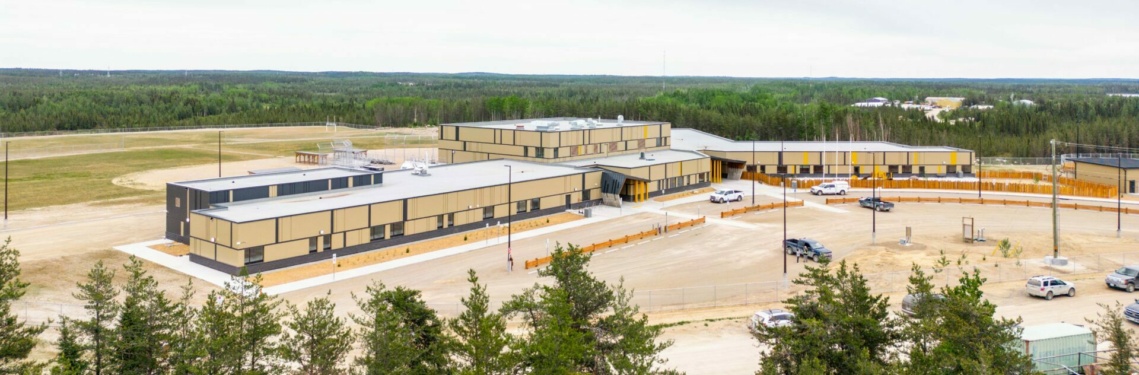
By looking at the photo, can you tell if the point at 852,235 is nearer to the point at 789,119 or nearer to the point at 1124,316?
the point at 1124,316

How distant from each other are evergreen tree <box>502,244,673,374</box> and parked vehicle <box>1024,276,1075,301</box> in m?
26.6

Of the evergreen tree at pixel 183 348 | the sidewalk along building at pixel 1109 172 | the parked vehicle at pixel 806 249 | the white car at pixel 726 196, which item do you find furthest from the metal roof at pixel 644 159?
the evergreen tree at pixel 183 348

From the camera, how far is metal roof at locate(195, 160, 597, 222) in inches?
2231

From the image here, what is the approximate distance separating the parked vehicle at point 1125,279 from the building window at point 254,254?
4720cm

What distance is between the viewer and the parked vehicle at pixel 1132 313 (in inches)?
1652

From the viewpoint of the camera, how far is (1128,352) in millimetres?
25844

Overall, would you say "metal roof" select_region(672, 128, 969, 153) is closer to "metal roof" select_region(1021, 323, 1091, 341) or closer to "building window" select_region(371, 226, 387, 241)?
"building window" select_region(371, 226, 387, 241)

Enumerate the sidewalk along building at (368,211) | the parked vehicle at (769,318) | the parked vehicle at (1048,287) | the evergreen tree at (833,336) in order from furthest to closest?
the sidewalk along building at (368,211) → the parked vehicle at (1048,287) → the parked vehicle at (769,318) → the evergreen tree at (833,336)

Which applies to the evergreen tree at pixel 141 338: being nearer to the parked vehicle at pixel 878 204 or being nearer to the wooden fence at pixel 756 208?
the wooden fence at pixel 756 208

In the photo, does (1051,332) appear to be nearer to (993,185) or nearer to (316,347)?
(316,347)

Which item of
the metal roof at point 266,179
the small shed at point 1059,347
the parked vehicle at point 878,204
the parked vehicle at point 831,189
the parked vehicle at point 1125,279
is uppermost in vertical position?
the metal roof at point 266,179

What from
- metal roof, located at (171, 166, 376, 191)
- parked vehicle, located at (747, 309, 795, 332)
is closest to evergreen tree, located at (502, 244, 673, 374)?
parked vehicle, located at (747, 309, 795, 332)

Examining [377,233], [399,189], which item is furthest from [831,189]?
[377,233]

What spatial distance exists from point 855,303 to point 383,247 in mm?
37149
